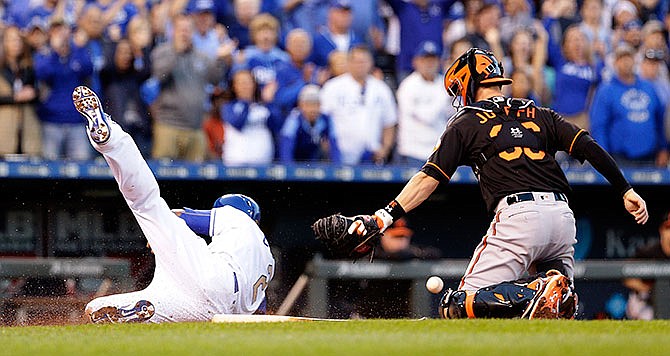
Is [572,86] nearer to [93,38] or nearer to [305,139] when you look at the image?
[305,139]

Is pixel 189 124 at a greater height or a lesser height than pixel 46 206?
greater

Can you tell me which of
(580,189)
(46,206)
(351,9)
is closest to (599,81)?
(580,189)

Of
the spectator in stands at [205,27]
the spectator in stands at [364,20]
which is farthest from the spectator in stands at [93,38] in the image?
the spectator in stands at [364,20]

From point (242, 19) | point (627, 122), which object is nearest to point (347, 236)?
point (242, 19)

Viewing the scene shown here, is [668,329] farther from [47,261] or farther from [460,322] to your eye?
[47,261]

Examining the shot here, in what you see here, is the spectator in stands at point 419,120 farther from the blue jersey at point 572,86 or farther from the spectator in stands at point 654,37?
the spectator in stands at point 654,37

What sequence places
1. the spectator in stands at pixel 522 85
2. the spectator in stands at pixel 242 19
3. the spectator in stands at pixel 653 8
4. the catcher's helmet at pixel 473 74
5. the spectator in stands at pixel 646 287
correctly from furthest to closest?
the spectator in stands at pixel 653 8
the spectator in stands at pixel 242 19
the spectator in stands at pixel 522 85
the spectator in stands at pixel 646 287
the catcher's helmet at pixel 473 74

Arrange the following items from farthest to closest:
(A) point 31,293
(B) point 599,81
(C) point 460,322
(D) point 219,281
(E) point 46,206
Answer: (B) point 599,81 < (E) point 46,206 < (A) point 31,293 < (D) point 219,281 < (C) point 460,322
